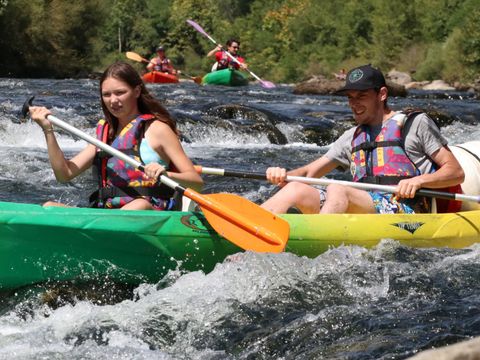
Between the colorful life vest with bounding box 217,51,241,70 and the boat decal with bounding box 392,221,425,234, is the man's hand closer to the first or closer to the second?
the boat decal with bounding box 392,221,425,234

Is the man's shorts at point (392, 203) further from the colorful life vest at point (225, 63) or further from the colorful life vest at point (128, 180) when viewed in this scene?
the colorful life vest at point (225, 63)

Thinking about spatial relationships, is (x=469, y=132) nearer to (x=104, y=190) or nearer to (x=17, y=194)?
(x=17, y=194)

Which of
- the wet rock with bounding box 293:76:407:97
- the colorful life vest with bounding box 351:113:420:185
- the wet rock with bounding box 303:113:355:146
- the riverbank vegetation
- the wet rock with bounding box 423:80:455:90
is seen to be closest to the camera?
the colorful life vest with bounding box 351:113:420:185

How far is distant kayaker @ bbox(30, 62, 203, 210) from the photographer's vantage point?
12.7 ft

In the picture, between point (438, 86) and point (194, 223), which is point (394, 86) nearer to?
point (438, 86)

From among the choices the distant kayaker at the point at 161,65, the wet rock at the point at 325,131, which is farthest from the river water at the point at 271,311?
the distant kayaker at the point at 161,65

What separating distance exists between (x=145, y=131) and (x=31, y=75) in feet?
85.6

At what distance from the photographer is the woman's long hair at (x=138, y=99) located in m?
3.85

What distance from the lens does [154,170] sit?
3771 mm

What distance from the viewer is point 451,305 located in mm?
3615

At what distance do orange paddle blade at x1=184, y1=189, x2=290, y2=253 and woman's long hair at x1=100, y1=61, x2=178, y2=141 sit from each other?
0.42 m

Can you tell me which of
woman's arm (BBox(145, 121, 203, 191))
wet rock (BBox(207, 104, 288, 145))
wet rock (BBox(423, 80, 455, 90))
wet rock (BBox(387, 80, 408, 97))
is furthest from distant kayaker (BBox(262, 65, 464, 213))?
wet rock (BBox(423, 80, 455, 90))

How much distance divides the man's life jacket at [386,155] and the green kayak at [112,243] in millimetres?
574

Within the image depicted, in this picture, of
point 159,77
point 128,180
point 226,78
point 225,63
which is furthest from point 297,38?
point 128,180
